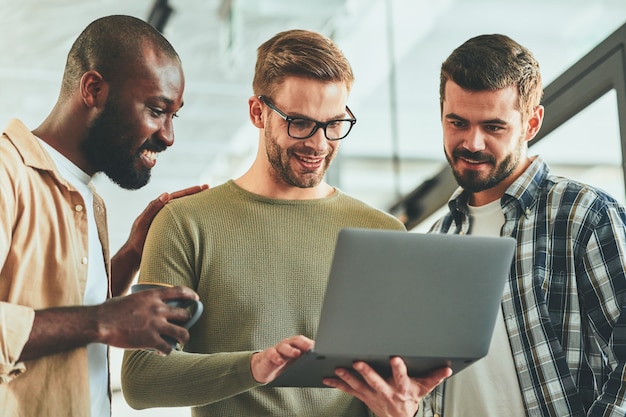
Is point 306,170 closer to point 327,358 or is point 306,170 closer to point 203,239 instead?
point 203,239

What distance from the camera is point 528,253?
6.92 feet

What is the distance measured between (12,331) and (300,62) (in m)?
0.89

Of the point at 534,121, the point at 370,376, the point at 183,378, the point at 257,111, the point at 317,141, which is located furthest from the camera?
the point at 534,121

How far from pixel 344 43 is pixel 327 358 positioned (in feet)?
13.3

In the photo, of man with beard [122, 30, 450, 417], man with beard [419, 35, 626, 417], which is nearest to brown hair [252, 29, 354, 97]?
man with beard [122, 30, 450, 417]

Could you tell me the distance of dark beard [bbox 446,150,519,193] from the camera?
2.22 metres

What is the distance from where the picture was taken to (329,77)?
2062 mm

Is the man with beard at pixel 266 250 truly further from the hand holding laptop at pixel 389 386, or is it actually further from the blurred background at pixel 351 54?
the blurred background at pixel 351 54

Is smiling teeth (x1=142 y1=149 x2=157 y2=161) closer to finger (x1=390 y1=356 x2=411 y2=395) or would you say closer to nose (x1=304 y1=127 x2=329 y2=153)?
nose (x1=304 y1=127 x2=329 y2=153)

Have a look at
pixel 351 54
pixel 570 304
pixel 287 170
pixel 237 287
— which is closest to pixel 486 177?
pixel 570 304

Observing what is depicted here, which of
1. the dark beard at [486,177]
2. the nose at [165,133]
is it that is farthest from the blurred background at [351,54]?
the nose at [165,133]

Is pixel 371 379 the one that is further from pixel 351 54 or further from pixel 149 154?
pixel 351 54

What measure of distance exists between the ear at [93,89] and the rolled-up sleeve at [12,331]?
50 cm

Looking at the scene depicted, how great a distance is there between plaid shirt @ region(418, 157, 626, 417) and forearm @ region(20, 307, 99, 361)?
3.14 feet
